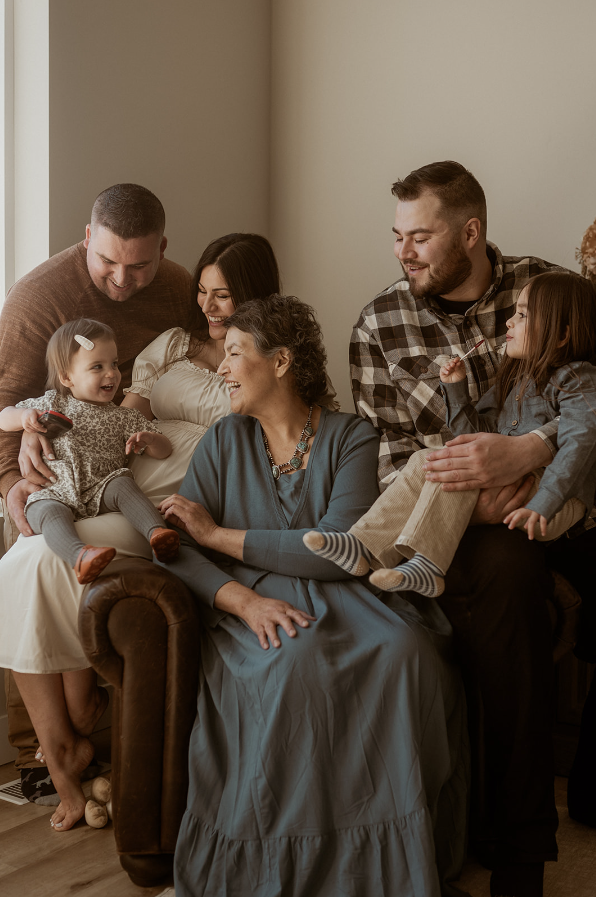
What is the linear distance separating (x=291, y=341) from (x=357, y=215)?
142 cm

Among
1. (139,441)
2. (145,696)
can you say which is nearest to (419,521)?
(145,696)

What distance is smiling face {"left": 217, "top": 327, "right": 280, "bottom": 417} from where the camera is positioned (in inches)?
81.2

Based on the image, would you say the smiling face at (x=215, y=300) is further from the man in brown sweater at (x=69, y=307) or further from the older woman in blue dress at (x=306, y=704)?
the older woman in blue dress at (x=306, y=704)

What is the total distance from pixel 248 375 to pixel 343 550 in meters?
0.57

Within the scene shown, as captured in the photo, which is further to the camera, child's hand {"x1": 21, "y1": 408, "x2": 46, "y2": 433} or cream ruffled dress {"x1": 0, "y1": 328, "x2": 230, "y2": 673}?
child's hand {"x1": 21, "y1": 408, "x2": 46, "y2": 433}

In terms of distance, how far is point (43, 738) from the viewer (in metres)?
2.02

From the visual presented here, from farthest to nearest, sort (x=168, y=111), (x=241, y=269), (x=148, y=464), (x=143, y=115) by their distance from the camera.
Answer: (x=168, y=111)
(x=143, y=115)
(x=241, y=269)
(x=148, y=464)

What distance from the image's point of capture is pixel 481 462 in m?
1.86

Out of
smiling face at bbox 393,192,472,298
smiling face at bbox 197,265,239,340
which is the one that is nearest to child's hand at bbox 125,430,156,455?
smiling face at bbox 197,265,239,340

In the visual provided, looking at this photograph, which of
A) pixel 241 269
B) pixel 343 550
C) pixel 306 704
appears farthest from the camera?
pixel 241 269

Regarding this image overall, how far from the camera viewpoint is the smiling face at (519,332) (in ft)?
6.72

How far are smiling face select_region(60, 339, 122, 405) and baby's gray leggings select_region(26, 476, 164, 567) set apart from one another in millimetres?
252

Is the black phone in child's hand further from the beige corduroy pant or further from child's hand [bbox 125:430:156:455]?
the beige corduroy pant

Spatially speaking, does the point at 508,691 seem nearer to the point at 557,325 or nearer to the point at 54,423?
the point at 557,325
